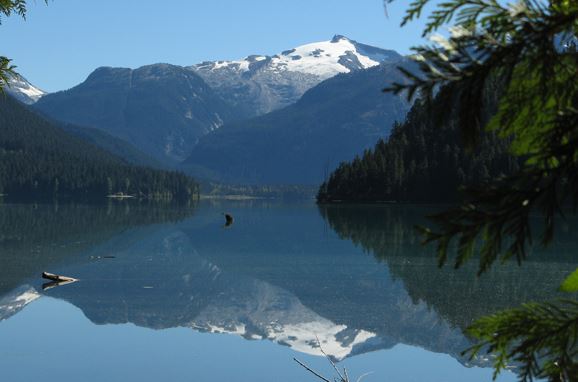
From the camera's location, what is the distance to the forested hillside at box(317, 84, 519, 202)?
15125 cm

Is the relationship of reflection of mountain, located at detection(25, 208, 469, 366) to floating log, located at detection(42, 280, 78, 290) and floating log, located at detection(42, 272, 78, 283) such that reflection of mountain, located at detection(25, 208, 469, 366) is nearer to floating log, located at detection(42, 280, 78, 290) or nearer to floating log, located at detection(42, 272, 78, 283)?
floating log, located at detection(42, 280, 78, 290)

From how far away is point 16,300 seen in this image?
123 ft

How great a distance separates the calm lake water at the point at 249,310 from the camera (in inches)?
1024

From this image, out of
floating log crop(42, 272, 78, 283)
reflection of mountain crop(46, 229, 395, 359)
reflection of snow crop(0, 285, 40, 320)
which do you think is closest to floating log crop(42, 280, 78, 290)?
floating log crop(42, 272, 78, 283)

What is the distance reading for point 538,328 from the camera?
12.0 ft

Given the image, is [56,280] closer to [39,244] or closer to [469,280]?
[469,280]

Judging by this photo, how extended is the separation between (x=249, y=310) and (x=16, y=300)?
463 inches

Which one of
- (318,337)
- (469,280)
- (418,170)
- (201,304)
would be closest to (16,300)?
(201,304)

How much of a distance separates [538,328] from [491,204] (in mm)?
892

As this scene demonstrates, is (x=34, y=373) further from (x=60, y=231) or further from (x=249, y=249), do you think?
(x=60, y=231)

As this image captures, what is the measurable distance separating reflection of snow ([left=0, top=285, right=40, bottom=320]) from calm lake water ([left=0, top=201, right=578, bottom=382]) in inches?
4.2

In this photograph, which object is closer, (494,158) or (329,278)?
(329,278)

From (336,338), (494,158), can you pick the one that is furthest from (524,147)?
(494,158)

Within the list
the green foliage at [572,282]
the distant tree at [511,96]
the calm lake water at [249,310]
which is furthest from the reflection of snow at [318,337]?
the distant tree at [511,96]
